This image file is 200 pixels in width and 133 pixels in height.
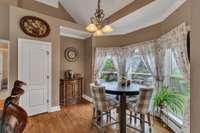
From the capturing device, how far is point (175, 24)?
2896 mm

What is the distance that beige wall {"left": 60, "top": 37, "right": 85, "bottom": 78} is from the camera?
5.33 meters

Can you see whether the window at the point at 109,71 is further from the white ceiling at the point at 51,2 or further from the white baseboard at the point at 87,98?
the white ceiling at the point at 51,2

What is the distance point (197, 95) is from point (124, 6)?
3.44 meters

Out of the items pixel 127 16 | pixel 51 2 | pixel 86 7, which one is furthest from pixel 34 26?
pixel 127 16

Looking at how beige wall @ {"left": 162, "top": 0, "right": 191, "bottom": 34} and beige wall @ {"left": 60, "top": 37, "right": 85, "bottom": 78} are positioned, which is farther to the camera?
beige wall @ {"left": 60, "top": 37, "right": 85, "bottom": 78}

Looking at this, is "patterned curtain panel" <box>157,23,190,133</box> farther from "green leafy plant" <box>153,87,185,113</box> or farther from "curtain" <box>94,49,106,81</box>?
"curtain" <box>94,49,106,81</box>

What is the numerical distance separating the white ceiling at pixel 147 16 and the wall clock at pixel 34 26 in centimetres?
205

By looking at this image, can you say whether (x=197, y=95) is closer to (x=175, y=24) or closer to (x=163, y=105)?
(x=175, y=24)

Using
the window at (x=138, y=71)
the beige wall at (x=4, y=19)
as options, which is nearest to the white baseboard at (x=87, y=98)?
the window at (x=138, y=71)

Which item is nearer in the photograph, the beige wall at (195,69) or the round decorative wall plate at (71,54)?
the beige wall at (195,69)

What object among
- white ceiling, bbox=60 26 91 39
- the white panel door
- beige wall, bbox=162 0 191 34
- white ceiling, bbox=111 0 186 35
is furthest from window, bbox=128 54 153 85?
the white panel door

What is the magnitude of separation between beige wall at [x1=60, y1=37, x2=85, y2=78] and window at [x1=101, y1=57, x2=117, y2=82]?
3.50 feet

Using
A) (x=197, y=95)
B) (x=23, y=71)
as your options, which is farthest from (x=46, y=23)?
(x=197, y=95)

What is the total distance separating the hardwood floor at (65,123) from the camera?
2.88m
